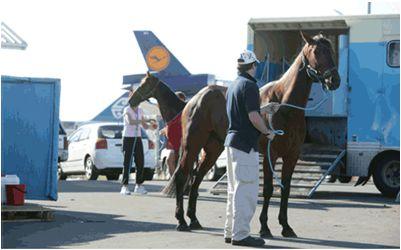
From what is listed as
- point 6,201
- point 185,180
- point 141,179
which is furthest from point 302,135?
point 141,179

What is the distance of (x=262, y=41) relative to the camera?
19.0 m

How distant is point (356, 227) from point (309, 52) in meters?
2.41

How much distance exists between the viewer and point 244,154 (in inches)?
379

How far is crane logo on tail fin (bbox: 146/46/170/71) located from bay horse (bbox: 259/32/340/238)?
44334mm

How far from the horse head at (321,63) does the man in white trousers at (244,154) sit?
65.1 inches

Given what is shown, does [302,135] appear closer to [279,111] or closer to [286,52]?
[279,111]

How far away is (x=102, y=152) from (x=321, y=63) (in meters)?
14.9

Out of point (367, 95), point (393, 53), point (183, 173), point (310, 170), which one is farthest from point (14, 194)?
point (393, 53)

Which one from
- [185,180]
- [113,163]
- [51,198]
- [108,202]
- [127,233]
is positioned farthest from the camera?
[113,163]

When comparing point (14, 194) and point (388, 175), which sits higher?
point (388, 175)

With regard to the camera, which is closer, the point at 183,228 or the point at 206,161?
the point at 183,228

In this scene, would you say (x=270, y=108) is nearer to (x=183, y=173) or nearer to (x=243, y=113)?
(x=243, y=113)

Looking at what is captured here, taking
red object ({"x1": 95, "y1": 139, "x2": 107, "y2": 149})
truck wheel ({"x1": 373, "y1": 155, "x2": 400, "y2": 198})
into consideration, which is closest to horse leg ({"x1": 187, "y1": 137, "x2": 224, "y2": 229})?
truck wheel ({"x1": 373, "y1": 155, "x2": 400, "y2": 198})

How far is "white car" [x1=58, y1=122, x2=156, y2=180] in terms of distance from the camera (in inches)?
1002
